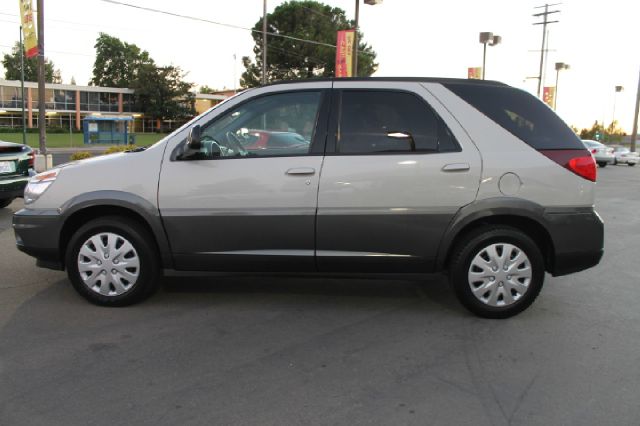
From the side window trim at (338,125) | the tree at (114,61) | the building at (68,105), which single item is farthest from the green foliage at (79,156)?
the tree at (114,61)

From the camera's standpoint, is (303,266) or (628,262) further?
(628,262)

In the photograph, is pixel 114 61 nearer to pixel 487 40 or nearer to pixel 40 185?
pixel 487 40

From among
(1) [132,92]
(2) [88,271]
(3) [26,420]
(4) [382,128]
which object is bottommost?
(3) [26,420]

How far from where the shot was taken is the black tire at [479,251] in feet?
13.8

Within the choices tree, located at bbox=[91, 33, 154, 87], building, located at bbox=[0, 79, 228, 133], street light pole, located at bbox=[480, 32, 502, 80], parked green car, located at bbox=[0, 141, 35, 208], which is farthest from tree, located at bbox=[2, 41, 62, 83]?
parked green car, located at bbox=[0, 141, 35, 208]

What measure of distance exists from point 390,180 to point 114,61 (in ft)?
369

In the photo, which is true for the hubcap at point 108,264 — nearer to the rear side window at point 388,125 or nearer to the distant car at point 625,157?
the rear side window at point 388,125

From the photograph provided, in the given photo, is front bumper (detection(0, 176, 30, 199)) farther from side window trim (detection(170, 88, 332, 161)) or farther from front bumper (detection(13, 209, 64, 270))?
side window trim (detection(170, 88, 332, 161))

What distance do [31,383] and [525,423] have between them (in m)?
2.78

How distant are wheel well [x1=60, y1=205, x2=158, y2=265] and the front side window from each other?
2.70 feet

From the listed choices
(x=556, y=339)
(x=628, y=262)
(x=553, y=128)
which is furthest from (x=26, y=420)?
(x=628, y=262)

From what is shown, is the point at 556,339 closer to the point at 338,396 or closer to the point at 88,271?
the point at 338,396

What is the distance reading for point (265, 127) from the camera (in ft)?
14.5

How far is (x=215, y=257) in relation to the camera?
14.2 feet
